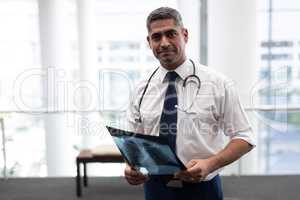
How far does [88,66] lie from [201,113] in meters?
3.27

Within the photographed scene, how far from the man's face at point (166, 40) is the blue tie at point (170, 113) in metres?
0.09

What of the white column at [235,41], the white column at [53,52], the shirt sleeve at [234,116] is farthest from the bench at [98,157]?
the shirt sleeve at [234,116]

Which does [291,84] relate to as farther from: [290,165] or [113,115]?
[113,115]

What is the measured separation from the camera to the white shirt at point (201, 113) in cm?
132

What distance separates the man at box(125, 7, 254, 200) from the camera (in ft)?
4.26

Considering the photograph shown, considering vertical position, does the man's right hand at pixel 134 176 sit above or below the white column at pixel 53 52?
below

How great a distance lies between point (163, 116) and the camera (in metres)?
1.39

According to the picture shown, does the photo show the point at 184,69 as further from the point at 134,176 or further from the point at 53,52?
the point at 53,52

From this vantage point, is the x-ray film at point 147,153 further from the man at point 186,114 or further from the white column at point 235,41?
the white column at point 235,41

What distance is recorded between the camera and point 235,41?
13.3 feet

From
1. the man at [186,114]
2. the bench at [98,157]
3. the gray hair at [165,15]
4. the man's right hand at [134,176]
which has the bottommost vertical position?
the bench at [98,157]

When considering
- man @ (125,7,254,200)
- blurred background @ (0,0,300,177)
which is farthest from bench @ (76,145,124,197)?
man @ (125,7,254,200)

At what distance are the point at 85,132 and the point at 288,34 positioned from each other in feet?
9.17
